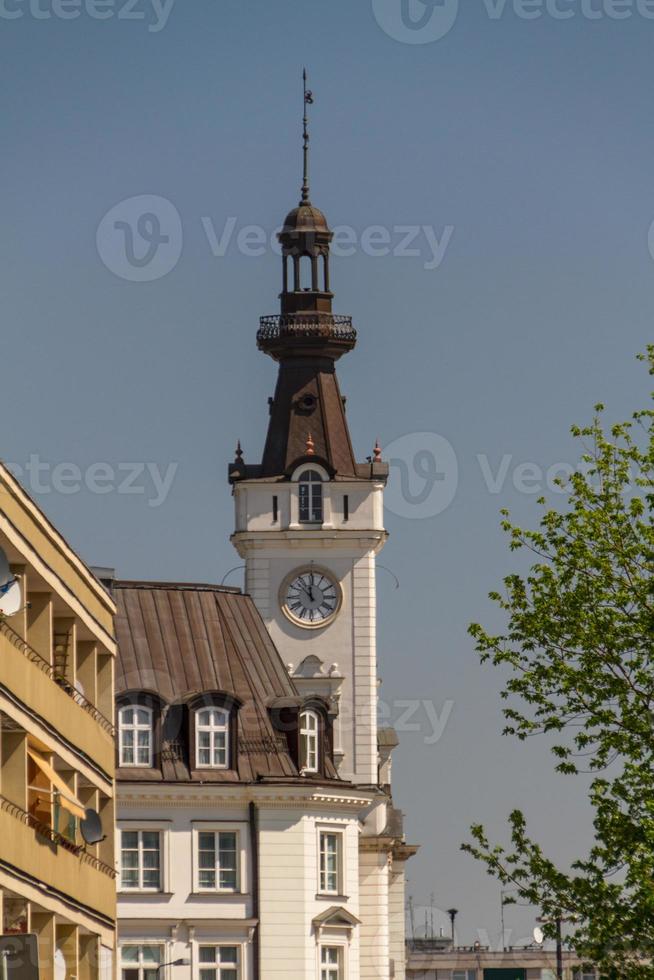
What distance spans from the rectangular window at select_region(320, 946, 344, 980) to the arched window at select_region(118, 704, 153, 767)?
7614mm

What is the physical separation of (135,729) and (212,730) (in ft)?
7.76

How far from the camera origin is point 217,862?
260 ft

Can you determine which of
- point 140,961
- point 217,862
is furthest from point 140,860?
point 140,961

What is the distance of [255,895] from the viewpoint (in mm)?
79562

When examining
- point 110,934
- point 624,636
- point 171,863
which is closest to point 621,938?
point 624,636

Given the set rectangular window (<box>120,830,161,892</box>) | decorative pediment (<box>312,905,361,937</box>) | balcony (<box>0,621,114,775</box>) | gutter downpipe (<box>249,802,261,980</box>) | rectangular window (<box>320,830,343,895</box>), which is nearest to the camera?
balcony (<box>0,621,114,775</box>)

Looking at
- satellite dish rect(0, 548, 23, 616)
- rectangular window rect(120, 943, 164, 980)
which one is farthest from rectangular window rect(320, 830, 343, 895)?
satellite dish rect(0, 548, 23, 616)

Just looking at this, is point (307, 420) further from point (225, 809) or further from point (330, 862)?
point (225, 809)

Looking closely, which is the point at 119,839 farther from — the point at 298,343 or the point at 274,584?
the point at 298,343

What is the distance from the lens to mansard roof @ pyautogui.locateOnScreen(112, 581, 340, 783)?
3172 inches

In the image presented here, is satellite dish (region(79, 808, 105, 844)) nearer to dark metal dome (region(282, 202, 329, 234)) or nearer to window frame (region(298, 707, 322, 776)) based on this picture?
window frame (region(298, 707, 322, 776))

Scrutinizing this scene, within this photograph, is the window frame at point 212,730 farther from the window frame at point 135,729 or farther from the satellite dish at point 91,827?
the satellite dish at point 91,827

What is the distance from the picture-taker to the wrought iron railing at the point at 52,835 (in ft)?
148

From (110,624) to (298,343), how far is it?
57917 millimetres
